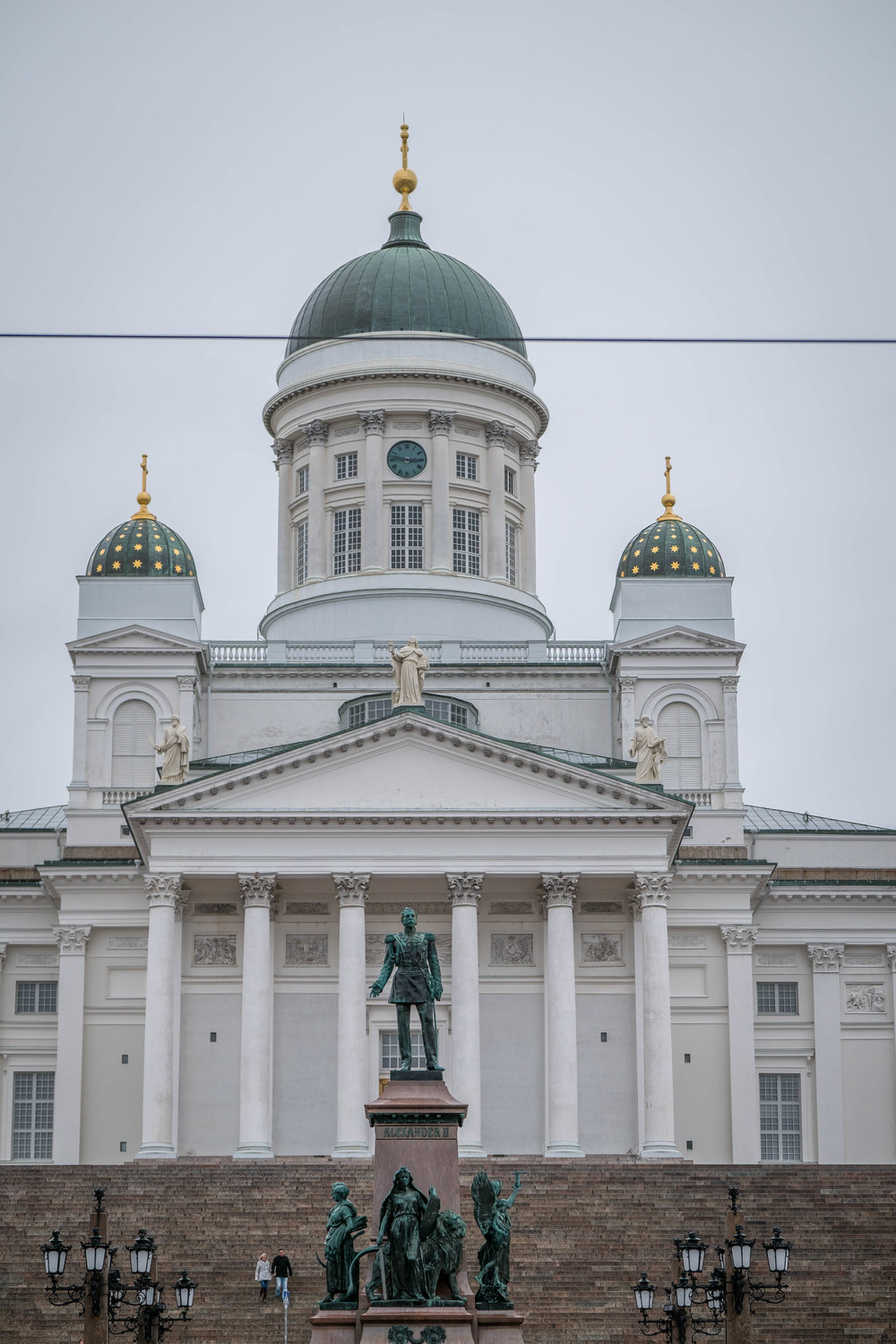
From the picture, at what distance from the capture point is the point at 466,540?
7788cm

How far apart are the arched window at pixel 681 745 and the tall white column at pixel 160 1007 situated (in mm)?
15282

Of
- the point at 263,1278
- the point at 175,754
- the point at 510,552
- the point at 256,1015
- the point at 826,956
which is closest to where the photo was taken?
the point at 263,1278

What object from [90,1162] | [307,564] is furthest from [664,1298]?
[307,564]

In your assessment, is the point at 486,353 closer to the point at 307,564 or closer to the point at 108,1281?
the point at 307,564

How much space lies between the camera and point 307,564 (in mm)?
77375

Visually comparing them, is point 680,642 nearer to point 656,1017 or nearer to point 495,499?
point 495,499

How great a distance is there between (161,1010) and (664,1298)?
20.3 m

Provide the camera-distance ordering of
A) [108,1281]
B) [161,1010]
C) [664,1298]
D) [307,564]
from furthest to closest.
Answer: [307,564]
[161,1010]
[664,1298]
[108,1281]

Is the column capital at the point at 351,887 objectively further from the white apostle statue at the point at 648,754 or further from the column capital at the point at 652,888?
the white apostle statue at the point at 648,754

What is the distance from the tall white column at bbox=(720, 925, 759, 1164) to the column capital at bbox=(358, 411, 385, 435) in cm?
1992

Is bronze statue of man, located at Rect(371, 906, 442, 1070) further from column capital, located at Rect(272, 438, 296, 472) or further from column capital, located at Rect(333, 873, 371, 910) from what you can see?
column capital, located at Rect(272, 438, 296, 472)

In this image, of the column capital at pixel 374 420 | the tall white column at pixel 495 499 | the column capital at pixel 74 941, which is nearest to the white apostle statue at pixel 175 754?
the column capital at pixel 74 941

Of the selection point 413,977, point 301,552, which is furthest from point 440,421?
point 413,977

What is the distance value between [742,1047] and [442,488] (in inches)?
808
